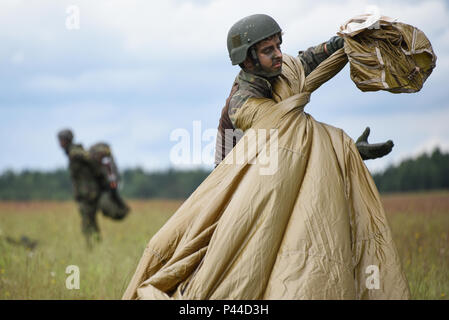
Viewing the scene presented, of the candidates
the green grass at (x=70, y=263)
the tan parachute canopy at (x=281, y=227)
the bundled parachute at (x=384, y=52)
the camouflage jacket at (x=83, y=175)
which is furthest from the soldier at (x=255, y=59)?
the camouflage jacket at (x=83, y=175)

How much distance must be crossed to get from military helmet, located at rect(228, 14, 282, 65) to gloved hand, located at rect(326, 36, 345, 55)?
0.41 meters

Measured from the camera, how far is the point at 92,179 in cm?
1128

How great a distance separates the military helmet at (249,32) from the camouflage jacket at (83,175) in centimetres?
769

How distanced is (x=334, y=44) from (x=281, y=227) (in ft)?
4.43

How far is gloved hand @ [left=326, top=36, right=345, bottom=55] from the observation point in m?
3.88

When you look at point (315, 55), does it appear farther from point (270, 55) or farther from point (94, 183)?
point (94, 183)

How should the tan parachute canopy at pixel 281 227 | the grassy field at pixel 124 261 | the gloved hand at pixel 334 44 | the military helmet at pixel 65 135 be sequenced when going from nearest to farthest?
1. the tan parachute canopy at pixel 281 227
2. the gloved hand at pixel 334 44
3. the grassy field at pixel 124 261
4. the military helmet at pixel 65 135

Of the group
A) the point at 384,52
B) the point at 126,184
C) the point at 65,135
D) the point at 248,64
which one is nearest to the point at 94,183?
the point at 65,135

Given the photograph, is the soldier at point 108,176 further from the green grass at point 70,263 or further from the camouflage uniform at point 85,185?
the green grass at point 70,263

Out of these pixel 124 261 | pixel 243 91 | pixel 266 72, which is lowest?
pixel 124 261

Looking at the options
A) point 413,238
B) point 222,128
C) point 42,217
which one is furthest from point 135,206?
point 222,128

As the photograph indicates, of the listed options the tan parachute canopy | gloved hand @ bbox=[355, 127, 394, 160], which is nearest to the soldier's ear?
the tan parachute canopy

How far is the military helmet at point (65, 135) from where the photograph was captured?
11.0 m

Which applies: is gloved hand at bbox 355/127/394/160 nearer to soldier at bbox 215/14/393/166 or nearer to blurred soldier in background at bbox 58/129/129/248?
soldier at bbox 215/14/393/166
